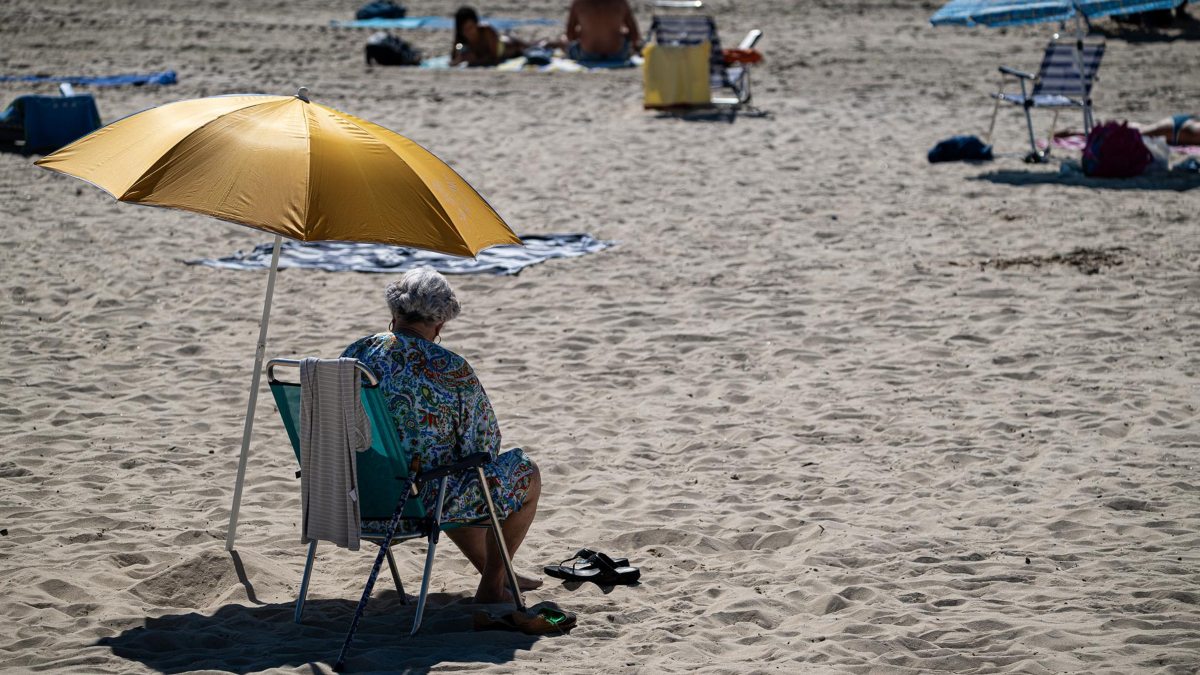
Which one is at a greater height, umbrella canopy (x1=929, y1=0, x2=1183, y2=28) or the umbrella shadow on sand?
umbrella canopy (x1=929, y1=0, x2=1183, y2=28)

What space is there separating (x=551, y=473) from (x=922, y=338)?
265cm

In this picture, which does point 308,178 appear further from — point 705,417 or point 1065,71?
point 1065,71

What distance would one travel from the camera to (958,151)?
36.9ft

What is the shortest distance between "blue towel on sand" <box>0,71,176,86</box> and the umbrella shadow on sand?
11627 millimetres

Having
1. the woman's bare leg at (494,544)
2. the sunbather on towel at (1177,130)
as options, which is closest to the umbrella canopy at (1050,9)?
the sunbather on towel at (1177,130)

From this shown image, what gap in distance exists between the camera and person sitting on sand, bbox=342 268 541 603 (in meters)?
3.93

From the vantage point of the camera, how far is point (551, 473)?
5.45 metres

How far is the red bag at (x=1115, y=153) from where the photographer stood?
415 inches

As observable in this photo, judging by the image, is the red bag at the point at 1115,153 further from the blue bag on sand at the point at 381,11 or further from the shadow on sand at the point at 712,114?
the blue bag on sand at the point at 381,11

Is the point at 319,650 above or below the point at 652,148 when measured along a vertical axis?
below

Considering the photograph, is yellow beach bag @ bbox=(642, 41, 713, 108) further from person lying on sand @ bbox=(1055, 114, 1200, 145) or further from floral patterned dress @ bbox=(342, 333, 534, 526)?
floral patterned dress @ bbox=(342, 333, 534, 526)

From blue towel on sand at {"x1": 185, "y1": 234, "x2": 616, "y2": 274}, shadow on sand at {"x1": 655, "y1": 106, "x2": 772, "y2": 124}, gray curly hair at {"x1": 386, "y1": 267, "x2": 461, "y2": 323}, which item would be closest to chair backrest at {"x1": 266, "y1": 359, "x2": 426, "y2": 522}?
gray curly hair at {"x1": 386, "y1": 267, "x2": 461, "y2": 323}

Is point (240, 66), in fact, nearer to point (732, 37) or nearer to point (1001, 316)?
point (732, 37)

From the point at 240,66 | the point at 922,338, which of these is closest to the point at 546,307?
the point at 922,338
